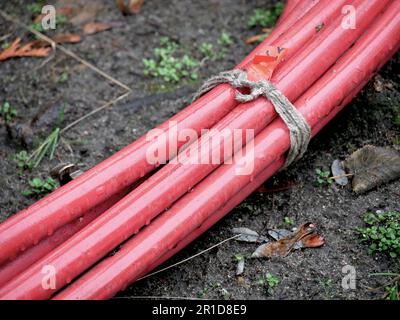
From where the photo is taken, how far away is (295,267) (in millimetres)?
2145

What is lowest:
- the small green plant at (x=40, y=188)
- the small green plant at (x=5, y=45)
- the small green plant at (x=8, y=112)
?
the small green plant at (x=40, y=188)

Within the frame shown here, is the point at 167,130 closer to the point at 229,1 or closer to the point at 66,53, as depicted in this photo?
the point at 66,53

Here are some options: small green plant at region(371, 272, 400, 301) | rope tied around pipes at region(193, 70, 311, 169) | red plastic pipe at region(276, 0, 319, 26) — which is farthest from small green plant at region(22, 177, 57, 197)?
small green plant at region(371, 272, 400, 301)

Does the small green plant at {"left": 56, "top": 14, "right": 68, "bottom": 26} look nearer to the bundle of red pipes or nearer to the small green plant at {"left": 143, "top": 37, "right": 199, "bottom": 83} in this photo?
the small green plant at {"left": 143, "top": 37, "right": 199, "bottom": 83}

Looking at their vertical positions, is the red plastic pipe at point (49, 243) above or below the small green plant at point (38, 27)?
below

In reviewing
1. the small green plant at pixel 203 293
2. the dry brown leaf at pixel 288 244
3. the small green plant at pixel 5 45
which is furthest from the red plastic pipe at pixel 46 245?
the small green plant at pixel 5 45

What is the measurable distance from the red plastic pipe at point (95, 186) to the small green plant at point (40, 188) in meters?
0.57

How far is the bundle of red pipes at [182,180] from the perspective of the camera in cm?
192

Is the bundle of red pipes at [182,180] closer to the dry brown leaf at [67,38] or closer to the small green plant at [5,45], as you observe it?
the dry brown leaf at [67,38]

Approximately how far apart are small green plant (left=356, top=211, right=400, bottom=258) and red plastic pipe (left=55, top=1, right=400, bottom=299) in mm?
451

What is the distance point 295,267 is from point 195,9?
1.92 metres

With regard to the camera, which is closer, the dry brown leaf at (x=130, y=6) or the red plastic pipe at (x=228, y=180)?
the red plastic pipe at (x=228, y=180)

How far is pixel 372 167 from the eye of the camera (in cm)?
236
